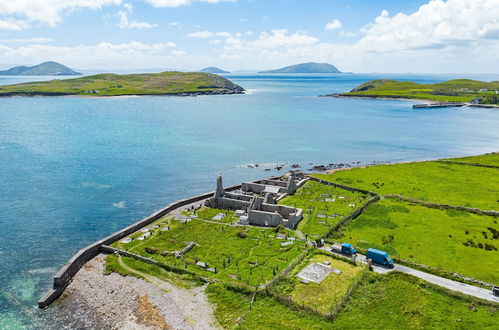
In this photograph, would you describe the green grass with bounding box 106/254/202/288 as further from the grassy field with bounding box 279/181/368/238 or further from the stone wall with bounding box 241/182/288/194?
the stone wall with bounding box 241/182/288/194

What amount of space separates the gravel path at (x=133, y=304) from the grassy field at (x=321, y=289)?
865 cm

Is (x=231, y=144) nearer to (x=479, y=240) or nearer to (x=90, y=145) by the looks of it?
(x=90, y=145)

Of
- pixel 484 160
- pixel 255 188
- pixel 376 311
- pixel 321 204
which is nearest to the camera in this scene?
pixel 376 311

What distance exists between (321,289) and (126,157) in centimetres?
8061

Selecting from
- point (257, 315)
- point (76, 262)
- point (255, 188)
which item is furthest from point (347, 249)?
point (76, 262)

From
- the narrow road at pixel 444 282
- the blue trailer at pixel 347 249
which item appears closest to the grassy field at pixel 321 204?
the blue trailer at pixel 347 249

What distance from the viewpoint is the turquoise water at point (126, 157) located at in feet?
166

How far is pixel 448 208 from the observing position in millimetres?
63031

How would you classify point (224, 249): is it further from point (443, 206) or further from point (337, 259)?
point (443, 206)

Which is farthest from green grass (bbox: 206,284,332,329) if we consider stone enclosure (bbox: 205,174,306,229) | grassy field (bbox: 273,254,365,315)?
stone enclosure (bbox: 205,174,306,229)

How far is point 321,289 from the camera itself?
38.6m

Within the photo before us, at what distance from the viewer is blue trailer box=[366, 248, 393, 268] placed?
43.5 metres

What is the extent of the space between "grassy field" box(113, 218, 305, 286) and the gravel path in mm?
4269

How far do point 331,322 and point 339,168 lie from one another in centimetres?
6914
